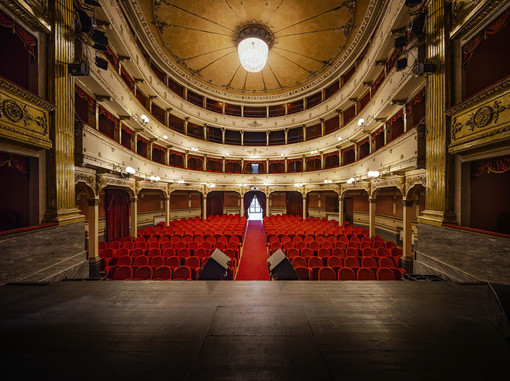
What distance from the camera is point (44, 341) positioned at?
6.04 ft

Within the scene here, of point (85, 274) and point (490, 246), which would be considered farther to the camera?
point (85, 274)

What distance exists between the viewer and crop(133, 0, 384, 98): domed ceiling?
9789 millimetres

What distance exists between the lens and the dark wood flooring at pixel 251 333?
152 centimetres

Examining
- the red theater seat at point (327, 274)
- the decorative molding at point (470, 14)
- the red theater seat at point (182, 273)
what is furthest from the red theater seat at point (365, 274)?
the decorative molding at point (470, 14)

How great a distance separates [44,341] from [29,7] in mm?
6176

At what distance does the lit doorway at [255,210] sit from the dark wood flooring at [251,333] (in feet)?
59.3

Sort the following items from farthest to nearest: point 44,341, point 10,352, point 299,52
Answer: point 299,52 < point 44,341 < point 10,352

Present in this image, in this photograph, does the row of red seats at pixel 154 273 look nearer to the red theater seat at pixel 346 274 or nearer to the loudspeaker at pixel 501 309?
the red theater seat at pixel 346 274

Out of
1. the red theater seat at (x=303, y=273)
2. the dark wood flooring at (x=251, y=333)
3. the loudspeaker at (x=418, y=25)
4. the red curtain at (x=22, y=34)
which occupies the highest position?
the loudspeaker at (x=418, y=25)

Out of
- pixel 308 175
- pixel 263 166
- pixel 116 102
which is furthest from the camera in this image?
pixel 263 166

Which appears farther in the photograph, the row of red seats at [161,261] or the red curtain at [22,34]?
the row of red seats at [161,261]

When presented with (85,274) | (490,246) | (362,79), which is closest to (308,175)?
(362,79)

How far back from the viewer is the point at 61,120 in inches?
180

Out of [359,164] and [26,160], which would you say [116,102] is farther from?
[359,164]
